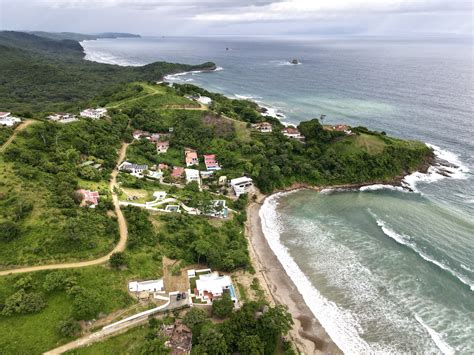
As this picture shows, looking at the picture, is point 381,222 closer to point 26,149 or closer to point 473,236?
point 473,236

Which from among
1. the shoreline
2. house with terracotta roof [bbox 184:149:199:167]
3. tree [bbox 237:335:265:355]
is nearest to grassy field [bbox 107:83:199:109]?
house with terracotta roof [bbox 184:149:199:167]

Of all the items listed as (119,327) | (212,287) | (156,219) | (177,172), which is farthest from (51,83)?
(119,327)

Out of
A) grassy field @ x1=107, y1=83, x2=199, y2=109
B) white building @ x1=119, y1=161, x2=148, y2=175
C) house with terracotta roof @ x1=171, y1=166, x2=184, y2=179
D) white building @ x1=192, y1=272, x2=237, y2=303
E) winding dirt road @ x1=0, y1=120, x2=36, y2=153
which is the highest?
winding dirt road @ x1=0, y1=120, x2=36, y2=153

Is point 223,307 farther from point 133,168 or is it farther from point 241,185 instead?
point 133,168

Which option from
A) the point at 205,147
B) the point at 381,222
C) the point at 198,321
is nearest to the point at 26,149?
the point at 205,147

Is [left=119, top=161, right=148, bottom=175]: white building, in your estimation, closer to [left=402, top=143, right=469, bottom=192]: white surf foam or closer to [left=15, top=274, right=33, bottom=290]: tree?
[left=15, top=274, right=33, bottom=290]: tree

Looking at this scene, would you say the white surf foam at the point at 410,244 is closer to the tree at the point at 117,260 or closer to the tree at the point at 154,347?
the tree at the point at 154,347

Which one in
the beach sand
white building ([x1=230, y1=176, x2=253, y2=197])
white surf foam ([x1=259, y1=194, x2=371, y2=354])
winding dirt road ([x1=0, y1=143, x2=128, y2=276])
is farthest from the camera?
white building ([x1=230, y1=176, x2=253, y2=197])
